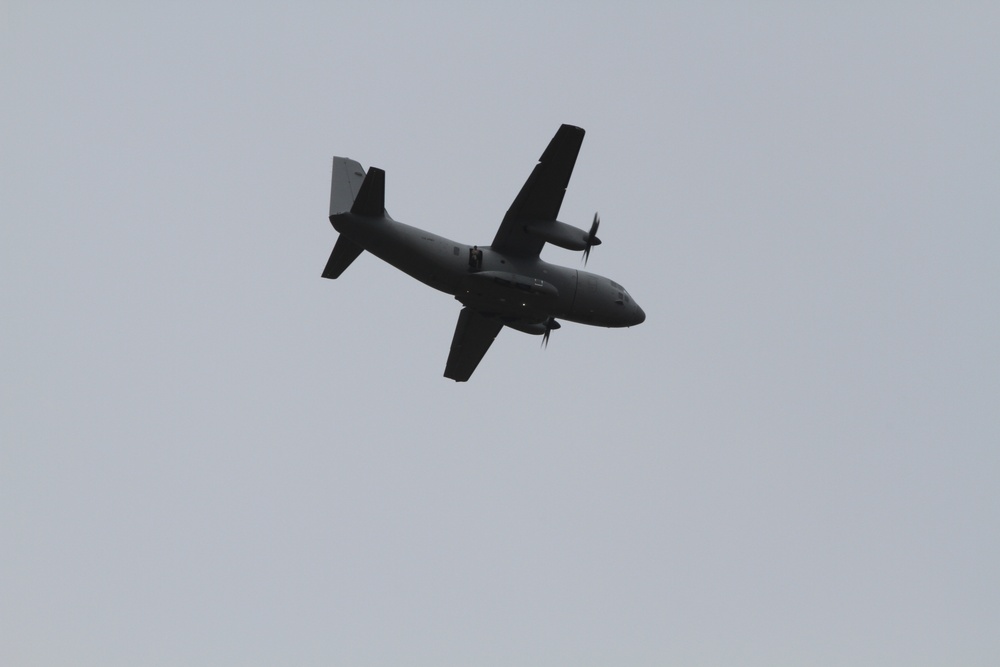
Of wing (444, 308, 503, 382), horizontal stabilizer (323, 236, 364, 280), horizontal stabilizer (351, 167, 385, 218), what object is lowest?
wing (444, 308, 503, 382)

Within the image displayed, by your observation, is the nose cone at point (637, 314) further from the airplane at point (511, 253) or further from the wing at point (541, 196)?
the wing at point (541, 196)

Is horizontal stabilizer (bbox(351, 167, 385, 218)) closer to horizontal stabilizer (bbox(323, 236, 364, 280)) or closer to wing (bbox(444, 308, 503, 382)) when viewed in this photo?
horizontal stabilizer (bbox(323, 236, 364, 280))

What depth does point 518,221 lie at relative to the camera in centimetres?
3472

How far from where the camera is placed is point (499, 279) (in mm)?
33938

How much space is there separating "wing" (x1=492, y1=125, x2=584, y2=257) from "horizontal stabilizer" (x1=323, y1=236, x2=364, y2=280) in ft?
16.1

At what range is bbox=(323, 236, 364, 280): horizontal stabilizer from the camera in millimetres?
34500

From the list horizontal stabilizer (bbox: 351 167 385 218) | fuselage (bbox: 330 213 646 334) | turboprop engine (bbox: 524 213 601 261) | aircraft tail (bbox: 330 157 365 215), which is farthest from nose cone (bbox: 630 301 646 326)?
aircraft tail (bbox: 330 157 365 215)

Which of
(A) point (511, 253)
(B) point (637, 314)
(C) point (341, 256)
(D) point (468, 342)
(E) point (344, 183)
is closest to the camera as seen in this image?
(C) point (341, 256)

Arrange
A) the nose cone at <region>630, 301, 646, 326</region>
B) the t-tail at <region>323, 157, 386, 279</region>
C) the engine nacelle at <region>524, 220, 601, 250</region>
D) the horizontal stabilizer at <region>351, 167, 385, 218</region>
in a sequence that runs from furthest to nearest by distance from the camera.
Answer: the nose cone at <region>630, 301, 646, 326</region>
the engine nacelle at <region>524, 220, 601, 250</region>
the t-tail at <region>323, 157, 386, 279</region>
the horizontal stabilizer at <region>351, 167, 385, 218</region>

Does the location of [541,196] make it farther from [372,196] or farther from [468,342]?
[468,342]

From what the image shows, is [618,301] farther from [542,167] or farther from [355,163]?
[355,163]

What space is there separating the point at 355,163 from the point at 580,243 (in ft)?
28.9

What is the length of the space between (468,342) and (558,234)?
6931 millimetres

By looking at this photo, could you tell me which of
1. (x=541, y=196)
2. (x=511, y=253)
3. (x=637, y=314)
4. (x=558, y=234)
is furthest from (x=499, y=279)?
(x=637, y=314)
